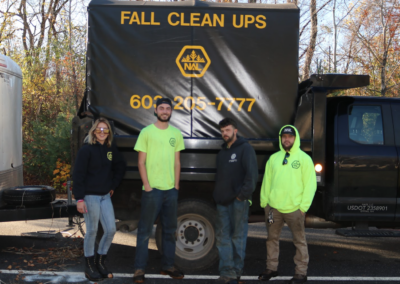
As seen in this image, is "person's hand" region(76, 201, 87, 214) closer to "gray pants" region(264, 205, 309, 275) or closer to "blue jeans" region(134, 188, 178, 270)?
"blue jeans" region(134, 188, 178, 270)

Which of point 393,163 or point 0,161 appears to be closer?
point 393,163

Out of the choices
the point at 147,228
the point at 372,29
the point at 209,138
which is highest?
the point at 372,29

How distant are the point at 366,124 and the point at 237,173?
6.34 feet

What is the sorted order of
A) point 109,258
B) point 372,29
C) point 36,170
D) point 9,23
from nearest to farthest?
point 109,258, point 36,170, point 372,29, point 9,23

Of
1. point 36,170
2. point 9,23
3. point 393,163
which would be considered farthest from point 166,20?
point 9,23

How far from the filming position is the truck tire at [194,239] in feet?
15.9

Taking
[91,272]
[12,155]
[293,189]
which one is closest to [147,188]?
[91,272]

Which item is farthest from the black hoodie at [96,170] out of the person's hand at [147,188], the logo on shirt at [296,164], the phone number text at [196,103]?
the logo on shirt at [296,164]

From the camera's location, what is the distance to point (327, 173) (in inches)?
196

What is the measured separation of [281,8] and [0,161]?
417 centimetres

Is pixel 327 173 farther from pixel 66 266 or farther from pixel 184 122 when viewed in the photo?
pixel 66 266

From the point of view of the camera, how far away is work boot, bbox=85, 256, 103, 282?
4.54 m

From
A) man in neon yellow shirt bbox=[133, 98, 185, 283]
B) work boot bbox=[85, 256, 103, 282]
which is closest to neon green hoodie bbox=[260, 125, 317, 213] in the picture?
man in neon yellow shirt bbox=[133, 98, 185, 283]

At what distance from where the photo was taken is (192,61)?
488 centimetres
